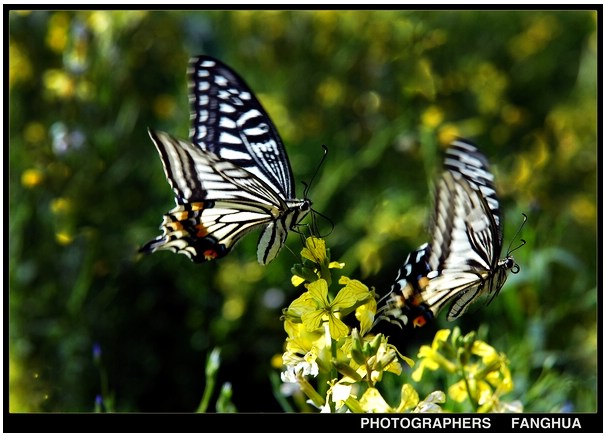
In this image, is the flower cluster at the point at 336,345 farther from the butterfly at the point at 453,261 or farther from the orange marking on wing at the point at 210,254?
the orange marking on wing at the point at 210,254

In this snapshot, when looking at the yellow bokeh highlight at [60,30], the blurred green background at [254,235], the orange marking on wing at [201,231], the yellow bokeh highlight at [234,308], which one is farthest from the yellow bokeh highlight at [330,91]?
the orange marking on wing at [201,231]

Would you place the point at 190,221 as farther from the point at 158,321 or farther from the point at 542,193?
the point at 542,193

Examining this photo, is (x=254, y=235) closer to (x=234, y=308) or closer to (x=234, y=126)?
(x=234, y=308)

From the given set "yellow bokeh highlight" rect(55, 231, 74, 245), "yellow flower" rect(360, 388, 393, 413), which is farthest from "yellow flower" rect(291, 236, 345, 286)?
"yellow bokeh highlight" rect(55, 231, 74, 245)

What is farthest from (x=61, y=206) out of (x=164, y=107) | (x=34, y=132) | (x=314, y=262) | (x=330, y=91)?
(x=314, y=262)

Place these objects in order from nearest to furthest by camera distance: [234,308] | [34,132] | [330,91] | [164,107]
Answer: [234,308] → [34,132] → [164,107] → [330,91]

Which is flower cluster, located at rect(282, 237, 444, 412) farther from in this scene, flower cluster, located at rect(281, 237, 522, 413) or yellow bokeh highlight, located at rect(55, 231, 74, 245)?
yellow bokeh highlight, located at rect(55, 231, 74, 245)
